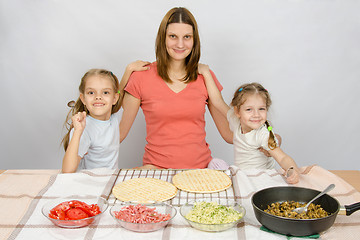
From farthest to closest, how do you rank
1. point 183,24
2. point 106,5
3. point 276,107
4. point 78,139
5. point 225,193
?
point 276,107 → point 106,5 → point 183,24 → point 78,139 → point 225,193

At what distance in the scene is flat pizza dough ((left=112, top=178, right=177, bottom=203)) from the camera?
1.65 metres

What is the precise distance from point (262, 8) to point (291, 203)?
2.23 meters

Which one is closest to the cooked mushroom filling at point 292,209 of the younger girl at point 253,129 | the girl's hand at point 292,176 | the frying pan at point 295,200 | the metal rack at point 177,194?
the frying pan at point 295,200

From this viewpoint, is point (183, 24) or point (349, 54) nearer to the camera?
point (183, 24)

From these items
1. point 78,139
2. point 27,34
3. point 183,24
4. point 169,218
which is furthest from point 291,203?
point 27,34

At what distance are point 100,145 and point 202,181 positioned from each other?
0.76 m

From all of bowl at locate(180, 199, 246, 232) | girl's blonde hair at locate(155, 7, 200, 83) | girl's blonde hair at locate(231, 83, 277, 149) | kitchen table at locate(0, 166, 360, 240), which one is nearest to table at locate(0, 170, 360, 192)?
kitchen table at locate(0, 166, 360, 240)

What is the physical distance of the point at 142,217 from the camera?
4.66 feet

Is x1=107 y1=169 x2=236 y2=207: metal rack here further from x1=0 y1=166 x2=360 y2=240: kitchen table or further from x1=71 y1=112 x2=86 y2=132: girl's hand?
x1=71 y1=112 x2=86 y2=132: girl's hand

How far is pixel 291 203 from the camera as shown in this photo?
59.8 inches

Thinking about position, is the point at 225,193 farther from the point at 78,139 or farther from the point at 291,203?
the point at 78,139

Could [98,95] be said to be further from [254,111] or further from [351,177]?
[351,177]

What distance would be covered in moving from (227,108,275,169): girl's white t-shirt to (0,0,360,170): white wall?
1.15 m

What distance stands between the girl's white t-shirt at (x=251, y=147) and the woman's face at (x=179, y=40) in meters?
0.50
